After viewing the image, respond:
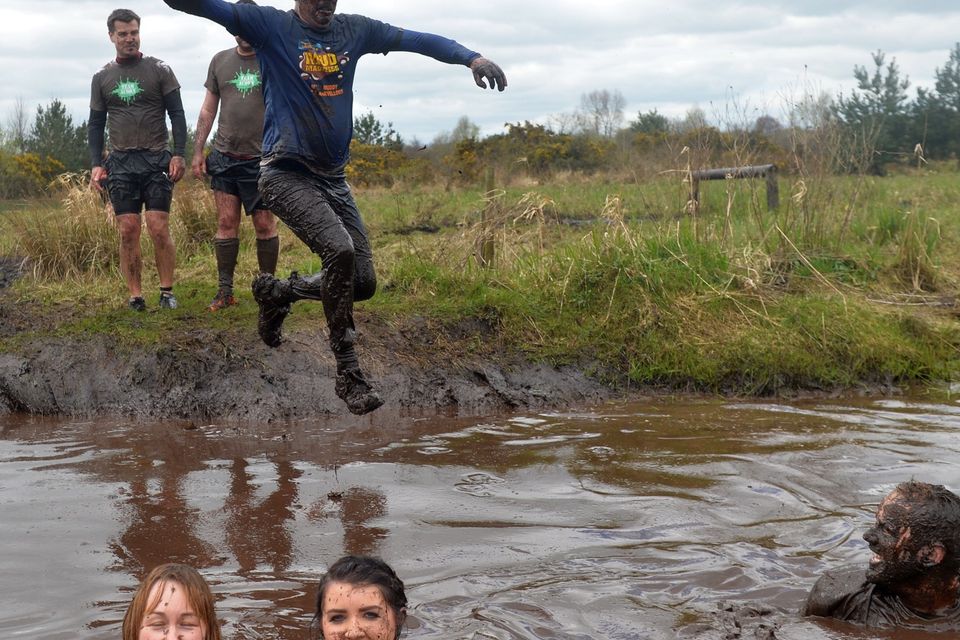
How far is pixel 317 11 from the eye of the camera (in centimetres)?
620

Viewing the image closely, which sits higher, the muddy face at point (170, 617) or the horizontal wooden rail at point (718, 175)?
the horizontal wooden rail at point (718, 175)

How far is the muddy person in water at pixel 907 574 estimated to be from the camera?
4227 millimetres

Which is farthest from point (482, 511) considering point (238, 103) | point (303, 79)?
point (238, 103)

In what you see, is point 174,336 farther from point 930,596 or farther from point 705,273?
point 930,596

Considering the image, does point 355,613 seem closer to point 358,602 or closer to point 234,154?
point 358,602

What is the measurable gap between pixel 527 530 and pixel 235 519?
144cm

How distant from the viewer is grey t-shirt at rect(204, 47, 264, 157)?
857cm

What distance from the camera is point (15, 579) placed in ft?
15.5

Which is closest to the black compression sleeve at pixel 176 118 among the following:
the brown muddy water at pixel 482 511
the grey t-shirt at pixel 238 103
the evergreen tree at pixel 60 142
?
the grey t-shirt at pixel 238 103

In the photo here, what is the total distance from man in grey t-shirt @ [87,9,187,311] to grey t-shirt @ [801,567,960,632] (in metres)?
5.95

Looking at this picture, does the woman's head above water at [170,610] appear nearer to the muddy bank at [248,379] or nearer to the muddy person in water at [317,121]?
the muddy person in water at [317,121]

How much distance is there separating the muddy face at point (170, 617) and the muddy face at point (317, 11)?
3798mm

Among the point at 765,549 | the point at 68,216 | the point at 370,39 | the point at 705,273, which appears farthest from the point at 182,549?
the point at 68,216

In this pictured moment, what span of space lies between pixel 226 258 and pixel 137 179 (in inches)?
35.4
